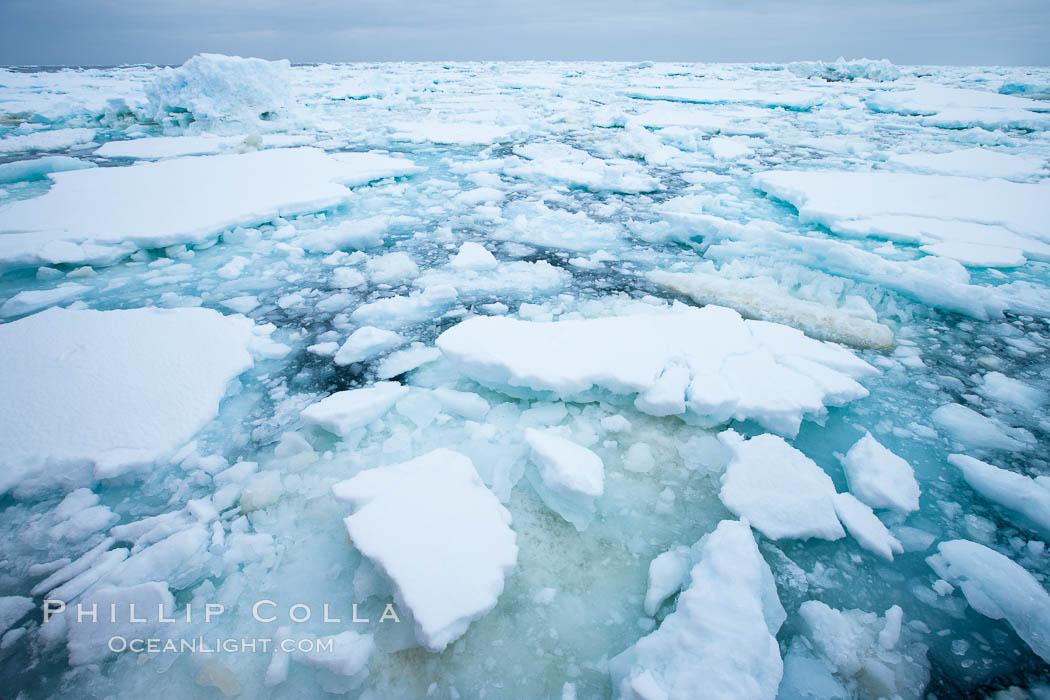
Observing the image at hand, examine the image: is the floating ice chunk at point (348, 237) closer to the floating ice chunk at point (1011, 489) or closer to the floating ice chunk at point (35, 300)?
the floating ice chunk at point (35, 300)

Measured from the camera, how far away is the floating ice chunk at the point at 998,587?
1.12 metres

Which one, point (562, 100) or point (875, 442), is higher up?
point (562, 100)

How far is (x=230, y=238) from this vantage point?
347 cm

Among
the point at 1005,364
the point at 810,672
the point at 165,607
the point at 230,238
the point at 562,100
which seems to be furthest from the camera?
the point at 562,100

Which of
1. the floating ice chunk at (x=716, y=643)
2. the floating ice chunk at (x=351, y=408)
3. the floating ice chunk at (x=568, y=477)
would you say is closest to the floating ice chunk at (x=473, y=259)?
the floating ice chunk at (x=351, y=408)

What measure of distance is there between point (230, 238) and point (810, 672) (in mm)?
4148

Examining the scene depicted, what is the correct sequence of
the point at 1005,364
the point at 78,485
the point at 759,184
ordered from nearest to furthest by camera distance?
the point at 78,485 < the point at 1005,364 < the point at 759,184

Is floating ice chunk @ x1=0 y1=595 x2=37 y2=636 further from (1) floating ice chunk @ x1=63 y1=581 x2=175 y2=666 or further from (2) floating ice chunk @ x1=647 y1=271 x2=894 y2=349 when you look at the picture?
(2) floating ice chunk @ x1=647 y1=271 x2=894 y2=349

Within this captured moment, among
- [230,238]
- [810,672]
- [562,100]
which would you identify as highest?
[562,100]

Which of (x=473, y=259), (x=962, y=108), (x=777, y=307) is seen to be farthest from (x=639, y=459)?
(x=962, y=108)

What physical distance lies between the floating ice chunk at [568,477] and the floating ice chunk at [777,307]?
59.8 inches

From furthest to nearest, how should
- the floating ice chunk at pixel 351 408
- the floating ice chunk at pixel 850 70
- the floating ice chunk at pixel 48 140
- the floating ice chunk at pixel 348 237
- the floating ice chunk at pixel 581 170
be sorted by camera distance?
the floating ice chunk at pixel 850 70 → the floating ice chunk at pixel 48 140 → the floating ice chunk at pixel 581 170 → the floating ice chunk at pixel 348 237 → the floating ice chunk at pixel 351 408

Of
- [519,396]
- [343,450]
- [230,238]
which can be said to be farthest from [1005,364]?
[230,238]

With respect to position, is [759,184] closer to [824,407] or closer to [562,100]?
[824,407]
